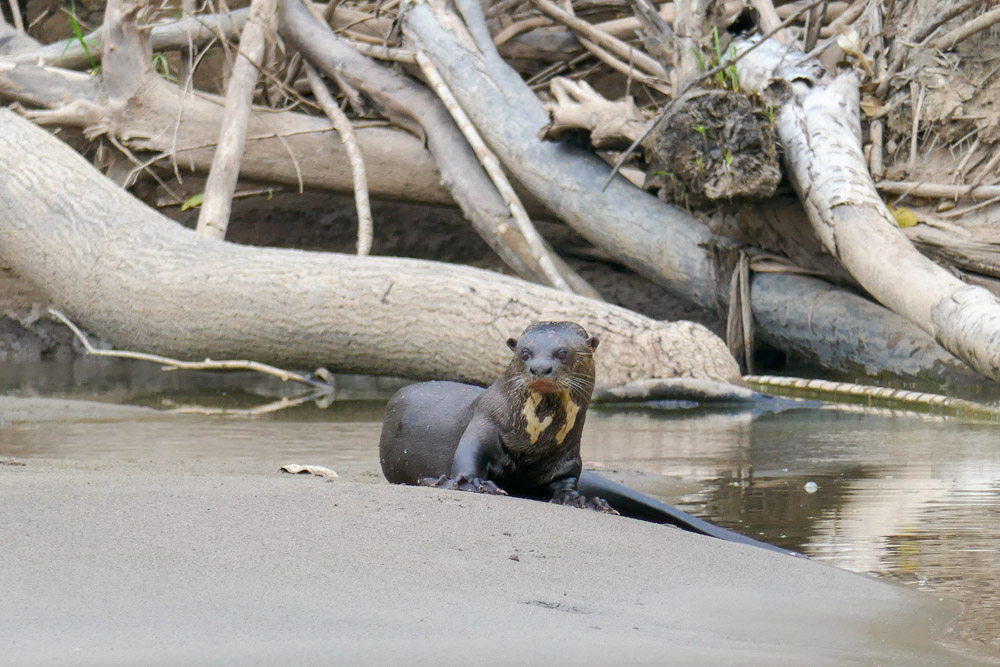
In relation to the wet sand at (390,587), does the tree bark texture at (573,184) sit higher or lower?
higher

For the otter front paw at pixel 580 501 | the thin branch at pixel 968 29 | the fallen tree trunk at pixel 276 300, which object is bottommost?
the otter front paw at pixel 580 501

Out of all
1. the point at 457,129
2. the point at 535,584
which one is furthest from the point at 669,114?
the point at 535,584

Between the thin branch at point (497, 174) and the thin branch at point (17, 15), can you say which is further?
the thin branch at point (17, 15)

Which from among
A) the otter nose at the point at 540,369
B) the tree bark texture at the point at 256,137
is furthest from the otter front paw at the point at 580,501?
the tree bark texture at the point at 256,137

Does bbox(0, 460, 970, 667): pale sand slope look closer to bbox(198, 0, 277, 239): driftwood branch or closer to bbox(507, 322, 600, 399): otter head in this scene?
bbox(507, 322, 600, 399): otter head

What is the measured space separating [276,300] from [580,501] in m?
3.93

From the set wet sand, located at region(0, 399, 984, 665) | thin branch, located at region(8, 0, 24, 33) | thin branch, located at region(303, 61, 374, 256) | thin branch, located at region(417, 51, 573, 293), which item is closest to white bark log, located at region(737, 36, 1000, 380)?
thin branch, located at region(417, 51, 573, 293)

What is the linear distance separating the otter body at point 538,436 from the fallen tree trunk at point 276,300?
3.08 m

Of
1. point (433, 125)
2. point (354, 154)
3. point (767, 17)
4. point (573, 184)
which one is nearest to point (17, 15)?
point (354, 154)

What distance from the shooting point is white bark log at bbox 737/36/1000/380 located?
589cm

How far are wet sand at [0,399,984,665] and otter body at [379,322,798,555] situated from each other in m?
0.26

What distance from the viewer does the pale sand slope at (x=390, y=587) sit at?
200 cm

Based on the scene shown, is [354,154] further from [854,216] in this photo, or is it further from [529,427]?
[529,427]

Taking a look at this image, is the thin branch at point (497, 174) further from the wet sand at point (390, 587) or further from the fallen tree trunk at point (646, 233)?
the wet sand at point (390, 587)
